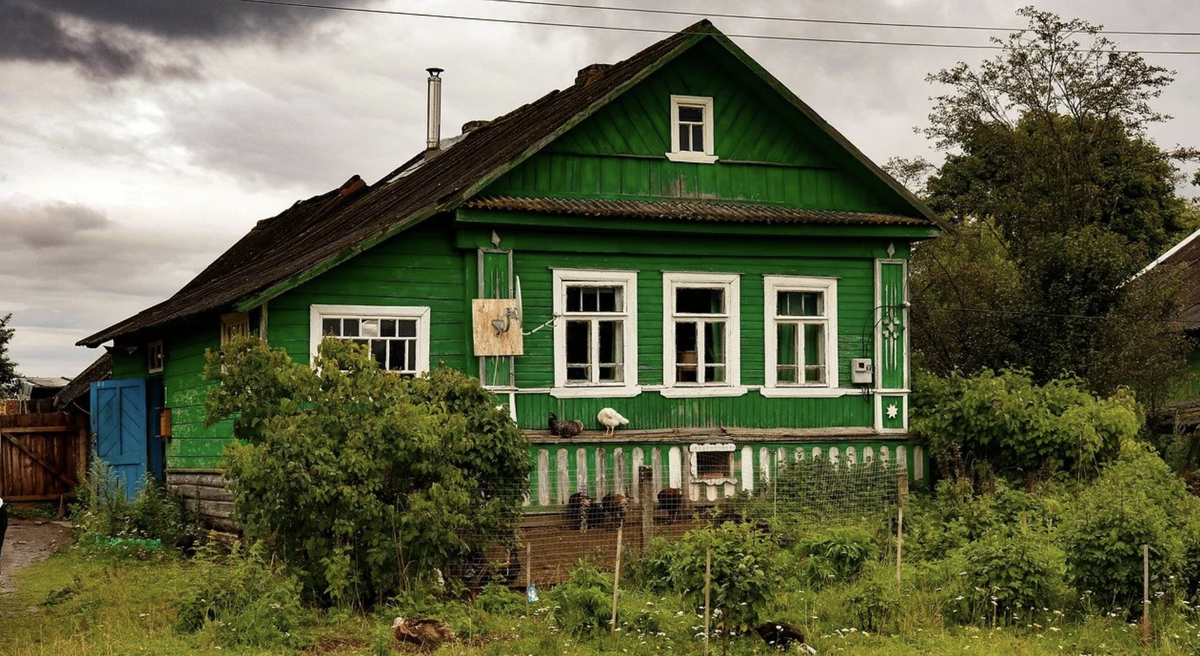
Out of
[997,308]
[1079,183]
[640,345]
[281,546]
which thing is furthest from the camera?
[1079,183]

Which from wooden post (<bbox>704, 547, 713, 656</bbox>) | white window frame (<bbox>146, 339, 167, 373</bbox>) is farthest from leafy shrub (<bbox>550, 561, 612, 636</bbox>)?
white window frame (<bbox>146, 339, 167, 373</bbox>)

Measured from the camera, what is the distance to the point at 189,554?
17.0 metres

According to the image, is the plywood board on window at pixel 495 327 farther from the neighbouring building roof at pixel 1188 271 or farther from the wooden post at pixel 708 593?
the neighbouring building roof at pixel 1188 271

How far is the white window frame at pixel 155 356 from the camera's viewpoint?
66.4 feet

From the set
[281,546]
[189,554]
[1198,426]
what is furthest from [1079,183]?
[281,546]

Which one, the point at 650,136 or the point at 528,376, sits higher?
the point at 650,136

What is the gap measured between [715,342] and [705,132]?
2681 mm

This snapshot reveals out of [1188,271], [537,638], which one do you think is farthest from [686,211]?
[1188,271]

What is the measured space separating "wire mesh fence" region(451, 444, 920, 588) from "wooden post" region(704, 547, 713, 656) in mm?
3465

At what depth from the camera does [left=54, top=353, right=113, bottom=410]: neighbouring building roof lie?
86.8 ft

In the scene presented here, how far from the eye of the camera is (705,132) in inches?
718

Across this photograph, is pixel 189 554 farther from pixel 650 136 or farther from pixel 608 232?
pixel 650 136

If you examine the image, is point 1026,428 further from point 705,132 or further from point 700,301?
point 705,132

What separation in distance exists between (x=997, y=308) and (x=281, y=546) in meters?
16.0
